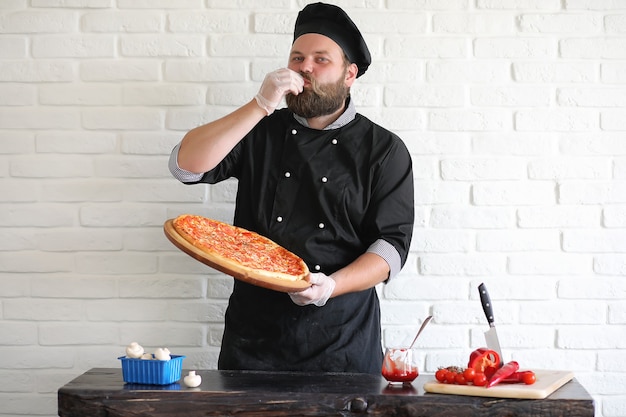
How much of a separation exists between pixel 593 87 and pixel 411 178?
35.9 inches

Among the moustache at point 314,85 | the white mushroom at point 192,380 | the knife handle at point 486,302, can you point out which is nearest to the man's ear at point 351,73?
the moustache at point 314,85

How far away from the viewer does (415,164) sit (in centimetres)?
329

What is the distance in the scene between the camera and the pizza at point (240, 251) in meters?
2.40

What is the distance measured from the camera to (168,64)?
3.30 meters

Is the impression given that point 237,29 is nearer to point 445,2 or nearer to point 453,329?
point 445,2

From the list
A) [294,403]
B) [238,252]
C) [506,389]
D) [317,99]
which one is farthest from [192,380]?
[317,99]

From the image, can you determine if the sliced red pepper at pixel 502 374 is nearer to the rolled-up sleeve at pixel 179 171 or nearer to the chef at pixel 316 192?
the chef at pixel 316 192

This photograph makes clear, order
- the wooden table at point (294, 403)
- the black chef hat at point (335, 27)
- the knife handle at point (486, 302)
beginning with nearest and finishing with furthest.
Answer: the wooden table at point (294, 403) → the knife handle at point (486, 302) → the black chef hat at point (335, 27)

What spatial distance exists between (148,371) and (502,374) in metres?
1.02

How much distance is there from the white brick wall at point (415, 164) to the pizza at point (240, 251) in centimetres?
63

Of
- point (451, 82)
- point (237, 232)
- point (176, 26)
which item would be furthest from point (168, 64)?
point (451, 82)

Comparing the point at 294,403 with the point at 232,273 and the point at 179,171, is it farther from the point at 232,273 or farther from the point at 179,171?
the point at 179,171

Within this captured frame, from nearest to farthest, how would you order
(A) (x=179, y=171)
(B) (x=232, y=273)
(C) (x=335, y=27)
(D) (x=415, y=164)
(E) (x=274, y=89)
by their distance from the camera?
(B) (x=232, y=273), (E) (x=274, y=89), (A) (x=179, y=171), (C) (x=335, y=27), (D) (x=415, y=164)

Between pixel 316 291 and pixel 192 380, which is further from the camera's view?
pixel 316 291
